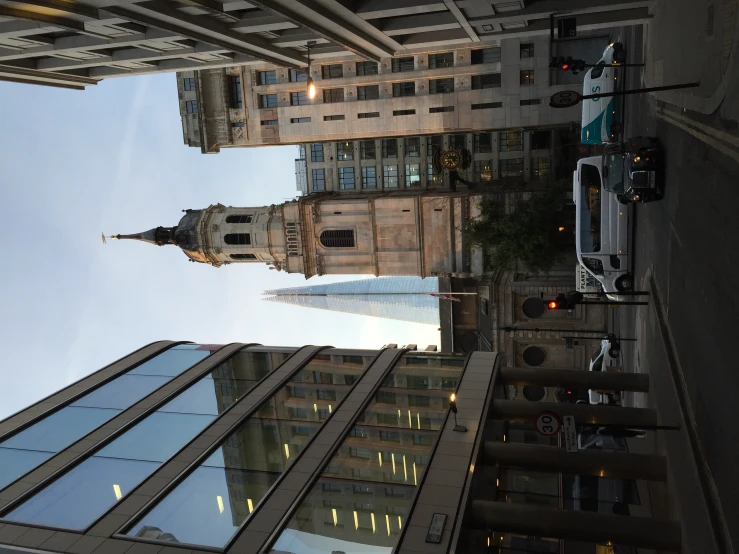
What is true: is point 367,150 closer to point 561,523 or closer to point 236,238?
point 236,238

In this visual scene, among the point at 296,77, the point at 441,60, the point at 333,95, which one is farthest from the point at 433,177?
the point at 296,77

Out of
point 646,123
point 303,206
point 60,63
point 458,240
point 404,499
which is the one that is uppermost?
point 60,63

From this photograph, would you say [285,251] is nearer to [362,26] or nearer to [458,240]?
[458,240]

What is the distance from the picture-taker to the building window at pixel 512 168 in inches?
1807

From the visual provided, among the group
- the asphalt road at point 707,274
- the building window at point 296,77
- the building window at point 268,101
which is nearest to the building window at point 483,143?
the building window at point 296,77

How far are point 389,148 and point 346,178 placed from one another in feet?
15.2

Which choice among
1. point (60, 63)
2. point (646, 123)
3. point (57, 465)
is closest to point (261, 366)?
point (57, 465)

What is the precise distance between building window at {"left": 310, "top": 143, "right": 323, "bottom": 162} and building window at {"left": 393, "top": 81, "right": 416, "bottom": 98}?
9.97m

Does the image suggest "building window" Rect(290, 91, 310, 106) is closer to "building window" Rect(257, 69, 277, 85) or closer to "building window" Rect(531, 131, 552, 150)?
"building window" Rect(257, 69, 277, 85)

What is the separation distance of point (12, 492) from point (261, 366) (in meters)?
9.53

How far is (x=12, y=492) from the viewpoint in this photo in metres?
16.0

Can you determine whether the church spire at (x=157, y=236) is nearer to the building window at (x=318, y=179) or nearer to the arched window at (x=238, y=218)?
the arched window at (x=238, y=218)

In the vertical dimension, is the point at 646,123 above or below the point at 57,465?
above

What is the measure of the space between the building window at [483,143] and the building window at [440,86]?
4.91 metres
